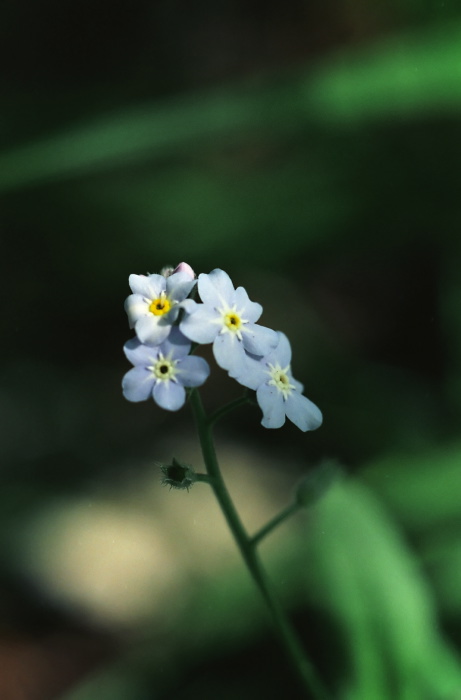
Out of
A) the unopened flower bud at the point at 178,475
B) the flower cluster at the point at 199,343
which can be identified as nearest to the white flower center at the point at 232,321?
the flower cluster at the point at 199,343

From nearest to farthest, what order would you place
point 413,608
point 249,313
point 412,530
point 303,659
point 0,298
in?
point 249,313
point 303,659
point 413,608
point 412,530
point 0,298

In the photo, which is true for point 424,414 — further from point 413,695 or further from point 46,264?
point 46,264

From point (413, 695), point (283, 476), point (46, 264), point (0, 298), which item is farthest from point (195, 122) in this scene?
point (413, 695)

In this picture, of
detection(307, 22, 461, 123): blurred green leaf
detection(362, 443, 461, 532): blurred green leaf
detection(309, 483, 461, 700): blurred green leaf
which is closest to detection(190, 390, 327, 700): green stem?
detection(309, 483, 461, 700): blurred green leaf

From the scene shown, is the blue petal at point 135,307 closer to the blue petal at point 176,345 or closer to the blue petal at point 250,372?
the blue petal at point 176,345

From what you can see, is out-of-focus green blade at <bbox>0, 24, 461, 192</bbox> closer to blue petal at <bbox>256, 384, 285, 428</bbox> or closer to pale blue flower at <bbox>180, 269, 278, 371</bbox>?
pale blue flower at <bbox>180, 269, 278, 371</bbox>

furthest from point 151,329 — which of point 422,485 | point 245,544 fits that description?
point 422,485
